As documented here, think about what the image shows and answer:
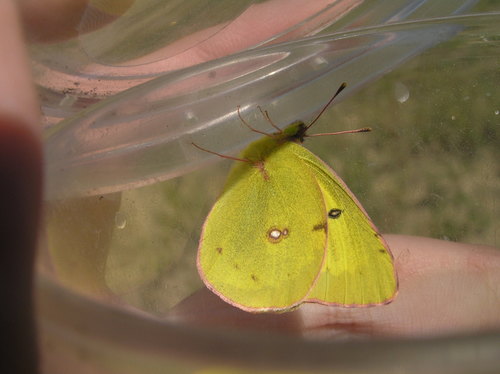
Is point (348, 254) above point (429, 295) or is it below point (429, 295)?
above

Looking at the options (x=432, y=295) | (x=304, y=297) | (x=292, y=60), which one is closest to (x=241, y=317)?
(x=304, y=297)

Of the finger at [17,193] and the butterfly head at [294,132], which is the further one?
the butterfly head at [294,132]

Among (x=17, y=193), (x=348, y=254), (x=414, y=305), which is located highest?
(x=17, y=193)

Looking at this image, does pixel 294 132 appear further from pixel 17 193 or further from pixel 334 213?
pixel 17 193

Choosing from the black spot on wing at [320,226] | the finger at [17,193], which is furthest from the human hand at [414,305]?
the finger at [17,193]

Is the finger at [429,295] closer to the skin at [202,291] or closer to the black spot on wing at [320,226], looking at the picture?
the skin at [202,291]

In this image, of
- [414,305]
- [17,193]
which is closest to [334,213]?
[414,305]

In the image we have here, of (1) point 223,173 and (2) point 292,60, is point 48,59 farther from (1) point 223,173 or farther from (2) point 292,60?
(2) point 292,60

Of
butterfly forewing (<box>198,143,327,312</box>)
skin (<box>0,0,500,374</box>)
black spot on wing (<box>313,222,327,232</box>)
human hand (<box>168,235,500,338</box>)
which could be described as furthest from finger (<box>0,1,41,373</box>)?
black spot on wing (<box>313,222,327,232</box>)
